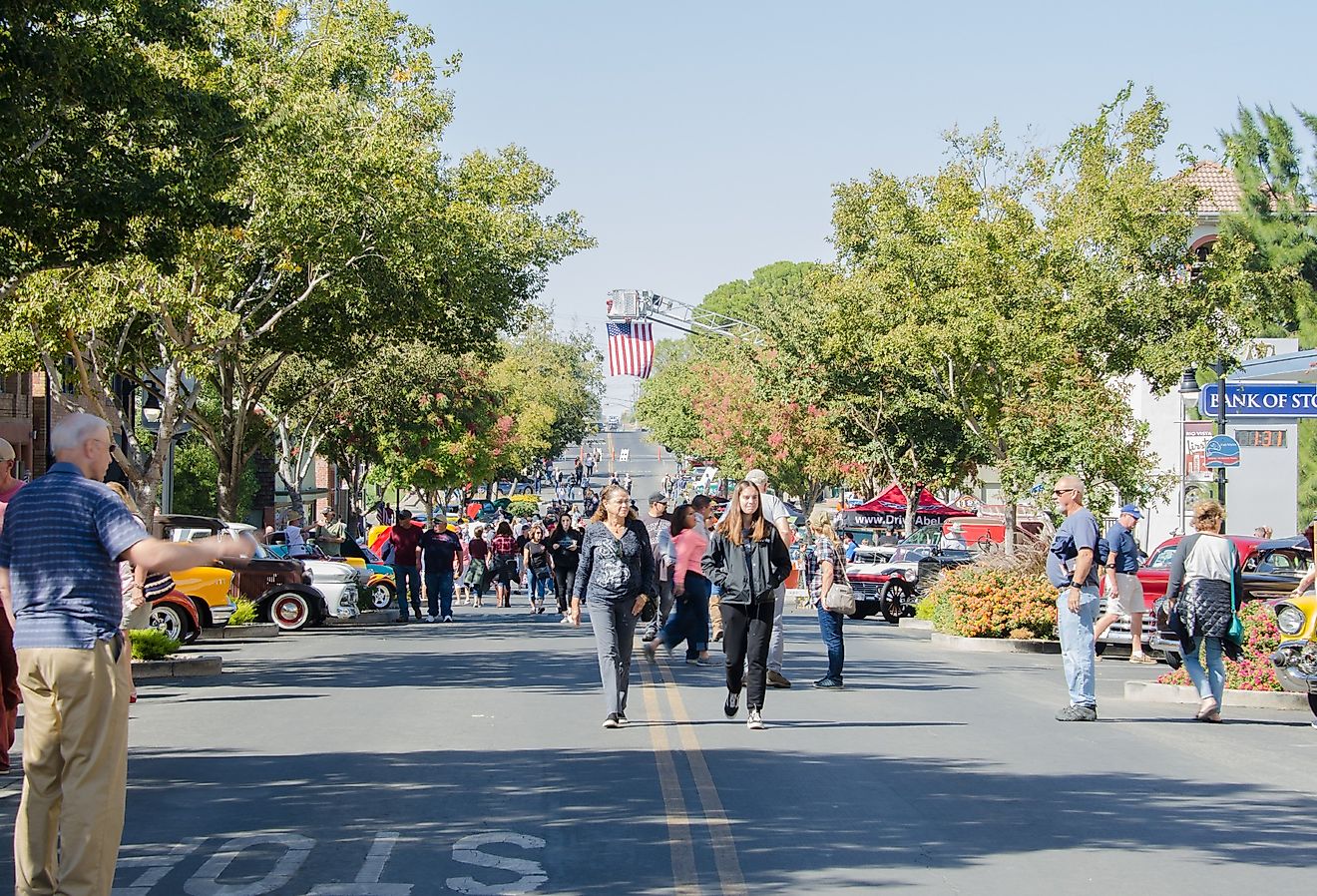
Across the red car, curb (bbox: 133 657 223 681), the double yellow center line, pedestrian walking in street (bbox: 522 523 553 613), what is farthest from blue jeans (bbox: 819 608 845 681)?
pedestrian walking in street (bbox: 522 523 553 613)

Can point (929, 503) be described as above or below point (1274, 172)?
below

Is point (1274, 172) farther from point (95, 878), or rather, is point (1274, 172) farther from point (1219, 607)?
point (95, 878)

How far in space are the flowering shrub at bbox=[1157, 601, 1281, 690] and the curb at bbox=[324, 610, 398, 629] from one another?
16.4 m

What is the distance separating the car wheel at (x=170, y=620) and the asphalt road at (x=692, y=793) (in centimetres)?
434

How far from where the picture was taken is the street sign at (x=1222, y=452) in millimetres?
24906

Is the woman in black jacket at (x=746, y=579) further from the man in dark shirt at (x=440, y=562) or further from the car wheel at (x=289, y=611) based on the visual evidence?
the man in dark shirt at (x=440, y=562)

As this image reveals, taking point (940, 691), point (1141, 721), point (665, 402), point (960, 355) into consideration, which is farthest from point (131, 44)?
point (665, 402)

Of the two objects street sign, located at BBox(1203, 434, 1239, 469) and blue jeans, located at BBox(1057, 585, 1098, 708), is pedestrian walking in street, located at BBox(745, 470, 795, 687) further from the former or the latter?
street sign, located at BBox(1203, 434, 1239, 469)

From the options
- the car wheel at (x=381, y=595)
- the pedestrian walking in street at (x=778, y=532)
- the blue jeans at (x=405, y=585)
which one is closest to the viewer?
the pedestrian walking in street at (x=778, y=532)

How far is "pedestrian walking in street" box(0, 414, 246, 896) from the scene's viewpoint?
21.2 ft

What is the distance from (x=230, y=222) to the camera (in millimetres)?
17641

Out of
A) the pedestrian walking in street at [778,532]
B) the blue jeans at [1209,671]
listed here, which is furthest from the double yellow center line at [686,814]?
the blue jeans at [1209,671]

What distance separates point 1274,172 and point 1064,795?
35603mm

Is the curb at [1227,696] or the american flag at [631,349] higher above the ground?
the american flag at [631,349]
